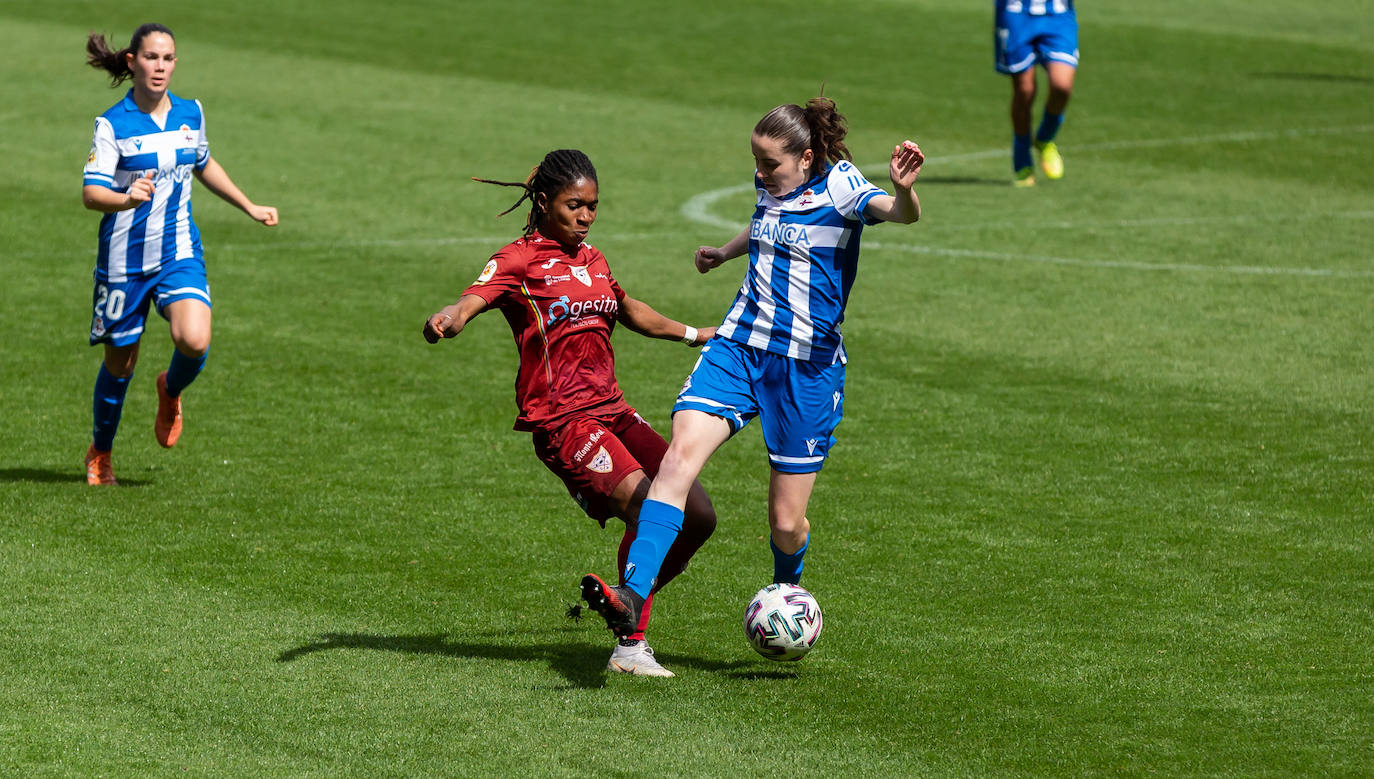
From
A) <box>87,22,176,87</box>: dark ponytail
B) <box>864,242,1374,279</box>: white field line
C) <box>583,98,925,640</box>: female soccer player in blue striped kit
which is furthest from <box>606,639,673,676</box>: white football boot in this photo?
<box>864,242,1374,279</box>: white field line

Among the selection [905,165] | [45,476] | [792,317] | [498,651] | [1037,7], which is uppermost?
[1037,7]

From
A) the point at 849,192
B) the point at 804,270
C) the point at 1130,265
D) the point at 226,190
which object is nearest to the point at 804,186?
the point at 849,192

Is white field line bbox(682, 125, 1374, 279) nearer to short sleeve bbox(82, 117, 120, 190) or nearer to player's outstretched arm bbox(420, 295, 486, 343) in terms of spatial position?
short sleeve bbox(82, 117, 120, 190)

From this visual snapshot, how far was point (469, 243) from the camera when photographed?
15.1 m

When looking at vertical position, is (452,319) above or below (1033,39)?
below

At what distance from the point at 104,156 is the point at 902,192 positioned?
4491mm

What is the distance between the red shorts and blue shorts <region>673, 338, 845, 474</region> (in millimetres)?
263

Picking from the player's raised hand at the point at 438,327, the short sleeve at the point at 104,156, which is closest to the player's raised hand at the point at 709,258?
the player's raised hand at the point at 438,327

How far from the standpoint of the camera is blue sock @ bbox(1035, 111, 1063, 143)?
57.9 ft

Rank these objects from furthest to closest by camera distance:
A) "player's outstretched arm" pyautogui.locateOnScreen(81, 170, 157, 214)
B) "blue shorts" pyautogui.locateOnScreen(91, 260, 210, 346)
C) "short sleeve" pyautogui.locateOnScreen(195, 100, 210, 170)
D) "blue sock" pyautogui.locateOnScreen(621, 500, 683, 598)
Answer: "short sleeve" pyautogui.locateOnScreen(195, 100, 210, 170), "blue shorts" pyautogui.locateOnScreen(91, 260, 210, 346), "player's outstretched arm" pyautogui.locateOnScreen(81, 170, 157, 214), "blue sock" pyautogui.locateOnScreen(621, 500, 683, 598)

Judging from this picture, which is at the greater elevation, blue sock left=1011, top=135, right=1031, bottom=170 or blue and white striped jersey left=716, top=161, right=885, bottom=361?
blue and white striped jersey left=716, top=161, right=885, bottom=361

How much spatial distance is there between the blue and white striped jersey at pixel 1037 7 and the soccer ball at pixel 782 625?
1210 centimetres

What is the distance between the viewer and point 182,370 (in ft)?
29.9

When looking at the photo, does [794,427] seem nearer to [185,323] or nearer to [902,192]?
[902,192]
